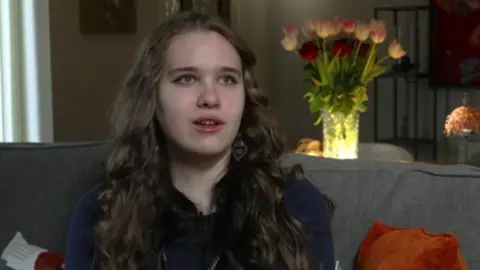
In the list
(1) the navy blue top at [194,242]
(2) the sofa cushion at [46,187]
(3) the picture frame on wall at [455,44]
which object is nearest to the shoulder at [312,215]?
(1) the navy blue top at [194,242]

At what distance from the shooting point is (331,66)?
232 centimetres

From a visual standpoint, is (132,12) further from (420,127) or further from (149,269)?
(149,269)

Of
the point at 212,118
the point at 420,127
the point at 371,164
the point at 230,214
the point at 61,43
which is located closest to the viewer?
the point at 212,118

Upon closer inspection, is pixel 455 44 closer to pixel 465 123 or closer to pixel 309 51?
pixel 465 123

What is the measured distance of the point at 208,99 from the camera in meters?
1.29

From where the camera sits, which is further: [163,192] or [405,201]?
[405,201]

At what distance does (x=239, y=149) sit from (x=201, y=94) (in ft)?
0.58

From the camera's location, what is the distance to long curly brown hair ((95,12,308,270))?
1352mm

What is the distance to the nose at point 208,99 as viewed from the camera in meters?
1.29

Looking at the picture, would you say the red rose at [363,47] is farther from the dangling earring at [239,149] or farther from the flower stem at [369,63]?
the dangling earring at [239,149]

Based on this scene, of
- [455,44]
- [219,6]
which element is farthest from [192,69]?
[455,44]

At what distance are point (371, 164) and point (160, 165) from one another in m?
0.54

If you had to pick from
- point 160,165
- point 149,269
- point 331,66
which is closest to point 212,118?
point 160,165

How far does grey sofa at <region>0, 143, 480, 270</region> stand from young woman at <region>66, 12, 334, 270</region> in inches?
8.2
